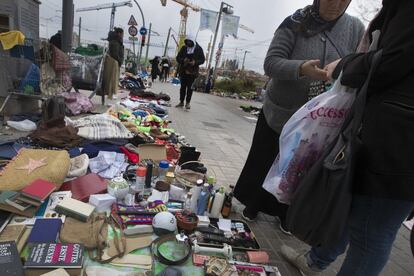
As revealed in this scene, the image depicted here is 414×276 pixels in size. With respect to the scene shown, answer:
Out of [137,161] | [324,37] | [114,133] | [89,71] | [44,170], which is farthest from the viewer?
[89,71]

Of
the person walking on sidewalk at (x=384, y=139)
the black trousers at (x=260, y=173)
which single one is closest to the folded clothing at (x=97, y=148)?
the black trousers at (x=260, y=173)

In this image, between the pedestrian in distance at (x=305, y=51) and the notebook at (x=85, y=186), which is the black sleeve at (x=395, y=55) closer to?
the pedestrian in distance at (x=305, y=51)

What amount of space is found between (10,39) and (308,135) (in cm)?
445

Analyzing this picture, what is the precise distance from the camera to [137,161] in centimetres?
338

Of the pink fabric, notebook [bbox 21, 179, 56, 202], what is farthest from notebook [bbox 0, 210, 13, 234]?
the pink fabric

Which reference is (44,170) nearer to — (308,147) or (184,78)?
(308,147)

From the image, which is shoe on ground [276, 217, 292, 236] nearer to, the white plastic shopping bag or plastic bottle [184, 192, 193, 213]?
plastic bottle [184, 192, 193, 213]

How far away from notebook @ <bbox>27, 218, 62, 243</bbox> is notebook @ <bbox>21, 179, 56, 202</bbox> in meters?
0.22

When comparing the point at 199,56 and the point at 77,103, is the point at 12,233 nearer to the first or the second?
the point at 77,103

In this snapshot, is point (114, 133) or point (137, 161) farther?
point (114, 133)

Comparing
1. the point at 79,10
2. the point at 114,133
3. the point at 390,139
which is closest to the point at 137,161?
the point at 114,133

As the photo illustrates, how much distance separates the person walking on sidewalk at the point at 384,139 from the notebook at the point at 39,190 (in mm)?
1975

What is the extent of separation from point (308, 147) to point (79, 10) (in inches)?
1638

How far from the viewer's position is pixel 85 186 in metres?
2.54
